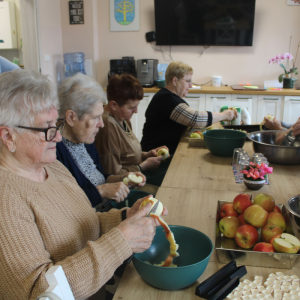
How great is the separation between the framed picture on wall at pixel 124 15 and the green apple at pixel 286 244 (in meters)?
4.57

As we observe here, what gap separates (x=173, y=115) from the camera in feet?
8.80

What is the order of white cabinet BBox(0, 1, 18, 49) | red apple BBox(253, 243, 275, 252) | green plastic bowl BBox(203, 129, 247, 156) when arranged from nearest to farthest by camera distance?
red apple BBox(253, 243, 275, 252) → green plastic bowl BBox(203, 129, 247, 156) → white cabinet BBox(0, 1, 18, 49)

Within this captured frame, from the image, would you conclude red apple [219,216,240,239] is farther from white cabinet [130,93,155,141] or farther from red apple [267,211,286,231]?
white cabinet [130,93,155,141]

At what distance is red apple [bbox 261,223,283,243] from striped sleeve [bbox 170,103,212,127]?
1.68 meters

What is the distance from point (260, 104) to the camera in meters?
4.51

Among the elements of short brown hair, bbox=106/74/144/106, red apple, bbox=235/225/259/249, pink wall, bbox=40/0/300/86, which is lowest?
red apple, bbox=235/225/259/249

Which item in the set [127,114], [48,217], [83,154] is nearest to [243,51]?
[127,114]

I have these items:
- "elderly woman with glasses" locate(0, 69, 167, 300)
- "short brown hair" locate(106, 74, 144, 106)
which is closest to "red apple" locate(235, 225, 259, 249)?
"elderly woman with glasses" locate(0, 69, 167, 300)

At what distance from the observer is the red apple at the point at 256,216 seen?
106 centimetres

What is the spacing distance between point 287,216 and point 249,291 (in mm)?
371

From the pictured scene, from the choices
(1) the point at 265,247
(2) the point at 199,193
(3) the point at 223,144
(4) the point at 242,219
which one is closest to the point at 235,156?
(3) the point at 223,144

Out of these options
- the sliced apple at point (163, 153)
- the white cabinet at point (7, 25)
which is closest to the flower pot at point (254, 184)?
the sliced apple at point (163, 153)

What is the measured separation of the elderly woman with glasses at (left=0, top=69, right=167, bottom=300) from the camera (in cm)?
85

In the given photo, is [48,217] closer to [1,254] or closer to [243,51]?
[1,254]
